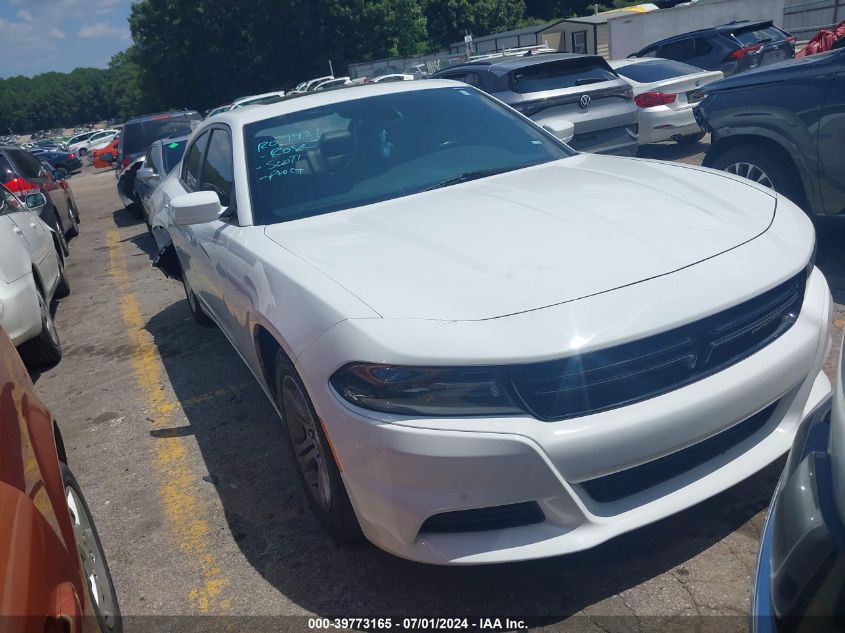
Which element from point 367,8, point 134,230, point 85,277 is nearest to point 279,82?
point 367,8

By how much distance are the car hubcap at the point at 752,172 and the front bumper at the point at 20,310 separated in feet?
16.7

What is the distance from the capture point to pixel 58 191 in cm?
1123

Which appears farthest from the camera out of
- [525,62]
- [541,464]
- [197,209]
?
[525,62]

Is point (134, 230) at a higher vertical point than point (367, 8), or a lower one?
lower

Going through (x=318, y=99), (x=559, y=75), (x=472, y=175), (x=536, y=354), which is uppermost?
(x=318, y=99)

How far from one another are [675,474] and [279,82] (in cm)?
5251

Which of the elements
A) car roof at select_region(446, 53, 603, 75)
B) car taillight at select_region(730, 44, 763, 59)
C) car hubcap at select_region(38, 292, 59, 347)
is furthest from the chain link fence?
car hubcap at select_region(38, 292, 59, 347)

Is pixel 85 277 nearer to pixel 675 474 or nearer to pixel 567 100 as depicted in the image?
pixel 567 100

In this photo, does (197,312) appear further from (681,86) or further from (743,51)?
(743,51)

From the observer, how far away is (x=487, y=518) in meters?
2.23

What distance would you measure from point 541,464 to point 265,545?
4.72 feet

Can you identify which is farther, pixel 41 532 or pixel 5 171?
pixel 5 171

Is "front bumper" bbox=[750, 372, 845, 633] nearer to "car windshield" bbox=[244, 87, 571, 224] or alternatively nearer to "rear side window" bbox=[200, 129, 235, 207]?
"car windshield" bbox=[244, 87, 571, 224]

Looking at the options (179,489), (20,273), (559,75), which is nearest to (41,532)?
(179,489)
